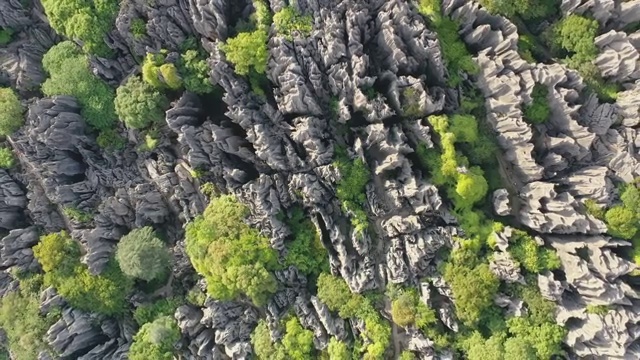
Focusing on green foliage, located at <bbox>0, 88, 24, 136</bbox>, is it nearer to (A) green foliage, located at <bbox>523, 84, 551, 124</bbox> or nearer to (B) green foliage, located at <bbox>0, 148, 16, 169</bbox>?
(B) green foliage, located at <bbox>0, 148, 16, 169</bbox>

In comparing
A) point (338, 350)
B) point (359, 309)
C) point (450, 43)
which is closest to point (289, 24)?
point (450, 43)

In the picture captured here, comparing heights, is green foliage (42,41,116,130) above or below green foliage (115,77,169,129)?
above

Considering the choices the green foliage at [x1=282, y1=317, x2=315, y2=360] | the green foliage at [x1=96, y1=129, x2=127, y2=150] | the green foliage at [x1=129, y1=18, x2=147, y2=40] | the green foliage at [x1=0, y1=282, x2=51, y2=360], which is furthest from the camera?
the green foliage at [x1=0, y1=282, x2=51, y2=360]

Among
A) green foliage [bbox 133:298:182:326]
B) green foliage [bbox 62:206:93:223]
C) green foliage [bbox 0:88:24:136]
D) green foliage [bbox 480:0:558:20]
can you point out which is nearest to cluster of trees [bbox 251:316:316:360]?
green foliage [bbox 133:298:182:326]

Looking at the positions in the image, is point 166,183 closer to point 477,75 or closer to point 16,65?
point 16,65

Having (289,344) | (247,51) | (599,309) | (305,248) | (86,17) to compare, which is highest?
(86,17)

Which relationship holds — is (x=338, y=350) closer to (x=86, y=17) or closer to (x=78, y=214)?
(x=78, y=214)
